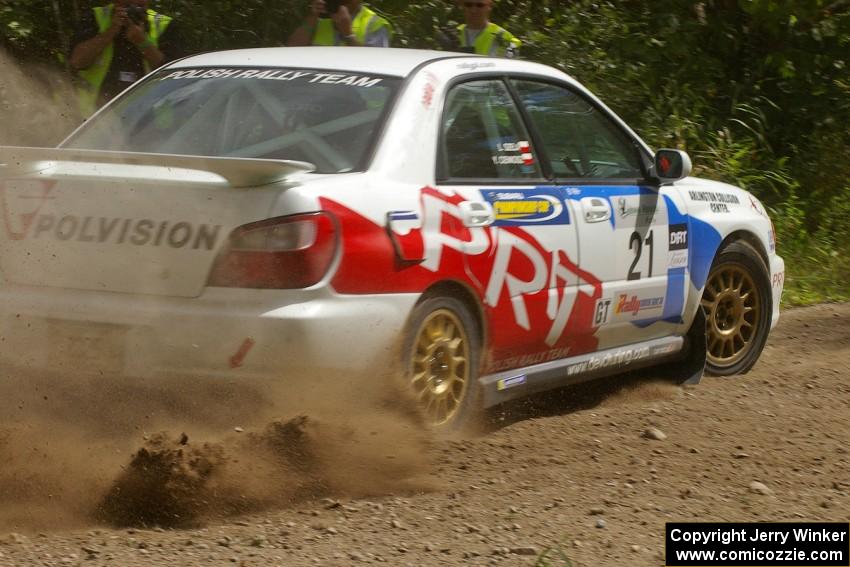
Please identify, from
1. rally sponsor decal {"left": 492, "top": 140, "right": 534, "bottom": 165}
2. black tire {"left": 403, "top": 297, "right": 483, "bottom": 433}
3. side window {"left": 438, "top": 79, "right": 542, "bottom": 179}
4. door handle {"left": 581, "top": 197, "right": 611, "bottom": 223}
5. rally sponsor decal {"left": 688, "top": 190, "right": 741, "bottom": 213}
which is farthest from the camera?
rally sponsor decal {"left": 688, "top": 190, "right": 741, "bottom": 213}

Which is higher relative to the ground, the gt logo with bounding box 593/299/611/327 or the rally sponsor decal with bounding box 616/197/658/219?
the rally sponsor decal with bounding box 616/197/658/219

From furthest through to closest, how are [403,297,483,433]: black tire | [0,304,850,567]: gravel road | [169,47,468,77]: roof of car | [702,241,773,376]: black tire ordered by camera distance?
[702,241,773,376]: black tire → [169,47,468,77]: roof of car → [403,297,483,433]: black tire → [0,304,850,567]: gravel road

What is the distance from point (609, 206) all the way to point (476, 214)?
0.98 meters

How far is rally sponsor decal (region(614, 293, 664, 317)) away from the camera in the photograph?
20.0 ft

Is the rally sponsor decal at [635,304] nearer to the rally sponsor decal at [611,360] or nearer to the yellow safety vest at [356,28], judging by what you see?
the rally sponsor decal at [611,360]

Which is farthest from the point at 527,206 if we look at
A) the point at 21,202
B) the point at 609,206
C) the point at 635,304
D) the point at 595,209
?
the point at 21,202

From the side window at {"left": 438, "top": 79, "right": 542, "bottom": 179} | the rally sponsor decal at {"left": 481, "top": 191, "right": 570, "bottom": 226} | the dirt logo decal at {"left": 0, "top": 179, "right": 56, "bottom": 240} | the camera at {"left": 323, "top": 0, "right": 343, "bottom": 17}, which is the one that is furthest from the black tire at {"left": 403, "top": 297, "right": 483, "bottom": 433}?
the camera at {"left": 323, "top": 0, "right": 343, "bottom": 17}


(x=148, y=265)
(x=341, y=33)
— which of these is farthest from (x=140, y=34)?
(x=148, y=265)

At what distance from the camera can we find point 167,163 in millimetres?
4656

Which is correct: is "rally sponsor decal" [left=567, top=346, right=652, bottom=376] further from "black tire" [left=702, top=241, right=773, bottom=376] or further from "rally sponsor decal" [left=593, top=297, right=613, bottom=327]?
"black tire" [left=702, top=241, right=773, bottom=376]

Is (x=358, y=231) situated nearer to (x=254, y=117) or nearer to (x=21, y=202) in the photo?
(x=254, y=117)

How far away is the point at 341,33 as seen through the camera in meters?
8.58

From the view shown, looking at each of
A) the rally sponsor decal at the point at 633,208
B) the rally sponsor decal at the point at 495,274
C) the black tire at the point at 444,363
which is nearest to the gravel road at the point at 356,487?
the black tire at the point at 444,363

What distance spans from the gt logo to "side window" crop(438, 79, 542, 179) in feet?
2.21
